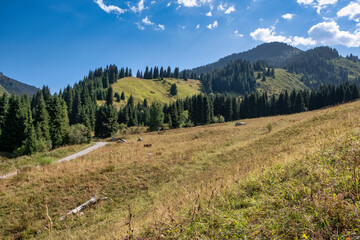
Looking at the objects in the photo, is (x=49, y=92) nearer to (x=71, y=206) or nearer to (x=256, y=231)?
(x=71, y=206)

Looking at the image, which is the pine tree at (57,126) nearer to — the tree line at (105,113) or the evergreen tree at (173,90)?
the tree line at (105,113)

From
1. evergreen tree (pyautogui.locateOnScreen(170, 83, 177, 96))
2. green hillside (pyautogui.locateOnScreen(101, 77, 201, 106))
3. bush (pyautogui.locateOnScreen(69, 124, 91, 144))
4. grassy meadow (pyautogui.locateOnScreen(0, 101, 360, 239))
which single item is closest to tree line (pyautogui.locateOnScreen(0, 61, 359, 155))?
bush (pyautogui.locateOnScreen(69, 124, 91, 144))

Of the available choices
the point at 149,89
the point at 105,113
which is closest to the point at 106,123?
the point at 105,113

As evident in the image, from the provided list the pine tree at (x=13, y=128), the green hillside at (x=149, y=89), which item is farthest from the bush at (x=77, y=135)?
the green hillside at (x=149, y=89)

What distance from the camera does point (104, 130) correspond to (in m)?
67.0

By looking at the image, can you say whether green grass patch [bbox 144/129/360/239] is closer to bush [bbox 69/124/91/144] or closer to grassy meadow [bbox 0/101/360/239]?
grassy meadow [bbox 0/101/360/239]

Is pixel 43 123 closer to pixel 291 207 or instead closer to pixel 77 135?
pixel 77 135

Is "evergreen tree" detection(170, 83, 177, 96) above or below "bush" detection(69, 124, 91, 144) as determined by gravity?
above

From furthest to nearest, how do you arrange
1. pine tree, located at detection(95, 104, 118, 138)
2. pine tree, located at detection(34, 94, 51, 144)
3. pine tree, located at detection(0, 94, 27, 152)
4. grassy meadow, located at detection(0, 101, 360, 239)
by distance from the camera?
pine tree, located at detection(95, 104, 118, 138) < pine tree, located at detection(0, 94, 27, 152) < pine tree, located at detection(34, 94, 51, 144) < grassy meadow, located at detection(0, 101, 360, 239)

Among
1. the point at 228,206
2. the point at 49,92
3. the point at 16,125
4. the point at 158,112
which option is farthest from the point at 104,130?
the point at 49,92

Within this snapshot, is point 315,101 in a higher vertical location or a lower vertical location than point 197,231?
higher

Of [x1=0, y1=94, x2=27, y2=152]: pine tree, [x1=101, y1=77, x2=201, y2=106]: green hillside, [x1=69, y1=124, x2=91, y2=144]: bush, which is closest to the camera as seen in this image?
[x1=0, y1=94, x2=27, y2=152]: pine tree

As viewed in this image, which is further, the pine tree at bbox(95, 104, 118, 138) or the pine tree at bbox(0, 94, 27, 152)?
the pine tree at bbox(95, 104, 118, 138)

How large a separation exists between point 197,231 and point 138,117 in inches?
4179
